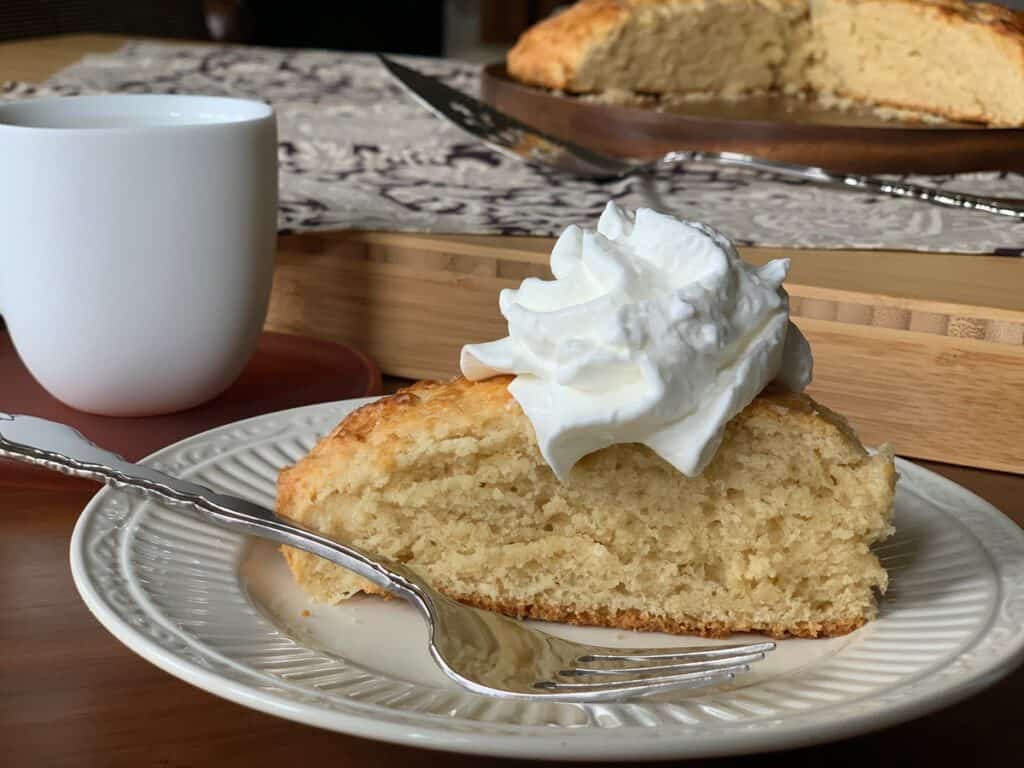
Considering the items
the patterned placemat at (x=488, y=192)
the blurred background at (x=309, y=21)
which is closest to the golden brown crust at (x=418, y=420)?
the patterned placemat at (x=488, y=192)

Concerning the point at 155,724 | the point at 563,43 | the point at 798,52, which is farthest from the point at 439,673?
the point at 798,52

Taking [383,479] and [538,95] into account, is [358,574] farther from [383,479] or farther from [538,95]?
[538,95]

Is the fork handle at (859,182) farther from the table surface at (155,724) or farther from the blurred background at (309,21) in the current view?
the blurred background at (309,21)

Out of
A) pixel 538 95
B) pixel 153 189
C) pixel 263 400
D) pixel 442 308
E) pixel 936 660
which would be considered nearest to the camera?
pixel 936 660

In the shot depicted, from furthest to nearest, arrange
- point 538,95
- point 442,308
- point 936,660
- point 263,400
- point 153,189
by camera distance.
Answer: point 538,95 < point 442,308 < point 263,400 < point 153,189 < point 936,660

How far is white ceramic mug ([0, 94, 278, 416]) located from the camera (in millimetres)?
1151

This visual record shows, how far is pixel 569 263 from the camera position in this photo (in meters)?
0.93

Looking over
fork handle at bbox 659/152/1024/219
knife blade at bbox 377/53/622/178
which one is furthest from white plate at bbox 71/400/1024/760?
knife blade at bbox 377/53/622/178

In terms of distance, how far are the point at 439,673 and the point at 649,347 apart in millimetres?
241

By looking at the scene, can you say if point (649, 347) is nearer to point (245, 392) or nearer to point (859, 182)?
point (245, 392)

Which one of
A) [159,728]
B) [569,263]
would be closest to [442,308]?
[569,263]

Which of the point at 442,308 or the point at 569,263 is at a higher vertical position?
the point at 569,263

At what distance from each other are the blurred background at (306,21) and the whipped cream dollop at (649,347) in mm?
3155

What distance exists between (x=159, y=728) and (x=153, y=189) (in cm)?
55
